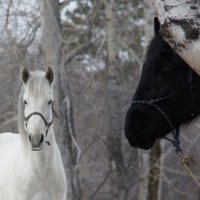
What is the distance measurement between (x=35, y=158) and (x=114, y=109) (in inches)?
442

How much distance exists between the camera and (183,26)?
10.0 ft

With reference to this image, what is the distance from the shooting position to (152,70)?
387cm

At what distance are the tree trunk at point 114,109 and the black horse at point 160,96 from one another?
548 inches

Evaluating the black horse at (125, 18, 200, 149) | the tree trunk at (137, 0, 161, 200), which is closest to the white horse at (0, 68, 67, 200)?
the black horse at (125, 18, 200, 149)

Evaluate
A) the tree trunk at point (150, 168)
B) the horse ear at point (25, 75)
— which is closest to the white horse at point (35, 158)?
the horse ear at point (25, 75)

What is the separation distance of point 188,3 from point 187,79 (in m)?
0.83

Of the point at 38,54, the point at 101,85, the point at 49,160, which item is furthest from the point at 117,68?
the point at 49,160

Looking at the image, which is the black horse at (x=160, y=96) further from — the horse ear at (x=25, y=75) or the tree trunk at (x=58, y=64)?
the tree trunk at (x=58, y=64)

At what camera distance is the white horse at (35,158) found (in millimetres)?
6473

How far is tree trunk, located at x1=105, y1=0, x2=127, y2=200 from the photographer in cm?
1795

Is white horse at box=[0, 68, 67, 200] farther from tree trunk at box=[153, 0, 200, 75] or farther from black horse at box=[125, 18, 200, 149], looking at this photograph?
tree trunk at box=[153, 0, 200, 75]

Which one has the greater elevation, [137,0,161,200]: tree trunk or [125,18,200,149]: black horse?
[125,18,200,149]: black horse

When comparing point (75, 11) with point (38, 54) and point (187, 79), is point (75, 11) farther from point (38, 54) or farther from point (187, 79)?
point (187, 79)

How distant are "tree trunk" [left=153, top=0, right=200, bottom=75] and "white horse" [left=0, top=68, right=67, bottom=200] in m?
3.37
